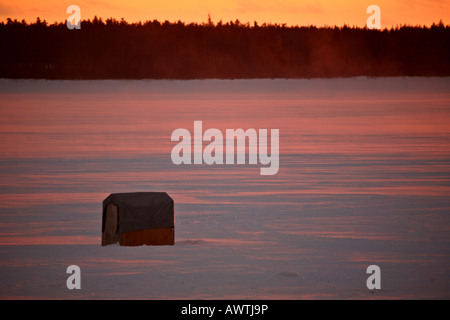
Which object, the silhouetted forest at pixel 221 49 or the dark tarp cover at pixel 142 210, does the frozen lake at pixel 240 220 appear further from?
the silhouetted forest at pixel 221 49

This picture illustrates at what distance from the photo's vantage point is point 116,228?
8.18m

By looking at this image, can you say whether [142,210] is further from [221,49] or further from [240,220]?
[221,49]

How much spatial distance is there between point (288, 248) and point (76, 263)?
2205 millimetres

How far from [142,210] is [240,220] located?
7.05 ft

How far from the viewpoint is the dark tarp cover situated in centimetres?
A: 791

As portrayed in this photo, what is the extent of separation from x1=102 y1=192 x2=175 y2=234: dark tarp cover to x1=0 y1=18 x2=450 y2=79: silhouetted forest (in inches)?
4530

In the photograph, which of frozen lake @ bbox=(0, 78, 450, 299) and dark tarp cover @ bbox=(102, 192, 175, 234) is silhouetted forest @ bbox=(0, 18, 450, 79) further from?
dark tarp cover @ bbox=(102, 192, 175, 234)

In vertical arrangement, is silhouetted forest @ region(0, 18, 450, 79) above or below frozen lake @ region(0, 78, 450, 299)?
above

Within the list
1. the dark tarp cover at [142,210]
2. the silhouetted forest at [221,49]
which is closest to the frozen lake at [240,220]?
the dark tarp cover at [142,210]

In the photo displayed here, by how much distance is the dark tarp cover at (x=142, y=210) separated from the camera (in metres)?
7.91

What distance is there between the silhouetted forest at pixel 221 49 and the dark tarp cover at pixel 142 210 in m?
115

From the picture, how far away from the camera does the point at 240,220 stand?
32.1 feet

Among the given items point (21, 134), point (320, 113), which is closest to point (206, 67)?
point (320, 113)

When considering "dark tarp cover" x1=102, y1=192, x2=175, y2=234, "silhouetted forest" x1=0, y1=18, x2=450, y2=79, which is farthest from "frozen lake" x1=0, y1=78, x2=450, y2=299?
"silhouetted forest" x1=0, y1=18, x2=450, y2=79
